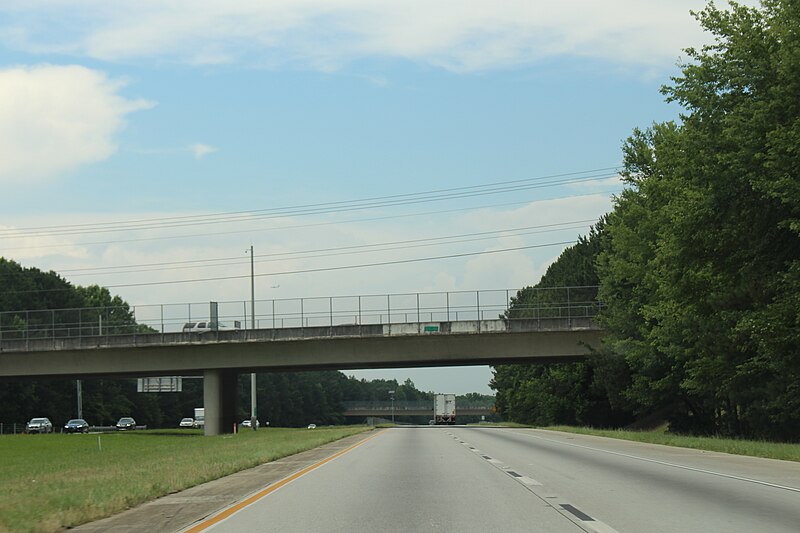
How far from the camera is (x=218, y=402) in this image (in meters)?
74.3

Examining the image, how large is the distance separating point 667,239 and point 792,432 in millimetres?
16425

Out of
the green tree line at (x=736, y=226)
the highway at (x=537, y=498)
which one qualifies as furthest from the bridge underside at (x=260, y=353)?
the highway at (x=537, y=498)

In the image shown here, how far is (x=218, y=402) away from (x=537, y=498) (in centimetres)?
6157

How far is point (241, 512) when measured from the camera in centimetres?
1423

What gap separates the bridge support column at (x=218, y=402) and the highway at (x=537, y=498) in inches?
1960

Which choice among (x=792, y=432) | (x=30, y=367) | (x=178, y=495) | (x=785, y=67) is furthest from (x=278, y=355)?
(x=178, y=495)

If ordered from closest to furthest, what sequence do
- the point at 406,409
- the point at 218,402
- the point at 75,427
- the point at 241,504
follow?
the point at 241,504
the point at 218,402
the point at 75,427
the point at 406,409

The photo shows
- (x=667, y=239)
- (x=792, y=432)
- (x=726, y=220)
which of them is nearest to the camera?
(x=726, y=220)

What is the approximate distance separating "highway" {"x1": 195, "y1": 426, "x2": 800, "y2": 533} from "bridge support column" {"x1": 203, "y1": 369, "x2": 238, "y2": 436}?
163 ft

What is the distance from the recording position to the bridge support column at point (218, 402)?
73562mm

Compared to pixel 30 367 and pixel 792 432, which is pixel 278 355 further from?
pixel 792 432

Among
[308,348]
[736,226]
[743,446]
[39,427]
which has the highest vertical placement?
[736,226]

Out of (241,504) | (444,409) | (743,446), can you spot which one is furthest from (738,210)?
(444,409)

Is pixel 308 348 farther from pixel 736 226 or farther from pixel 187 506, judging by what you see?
pixel 187 506
